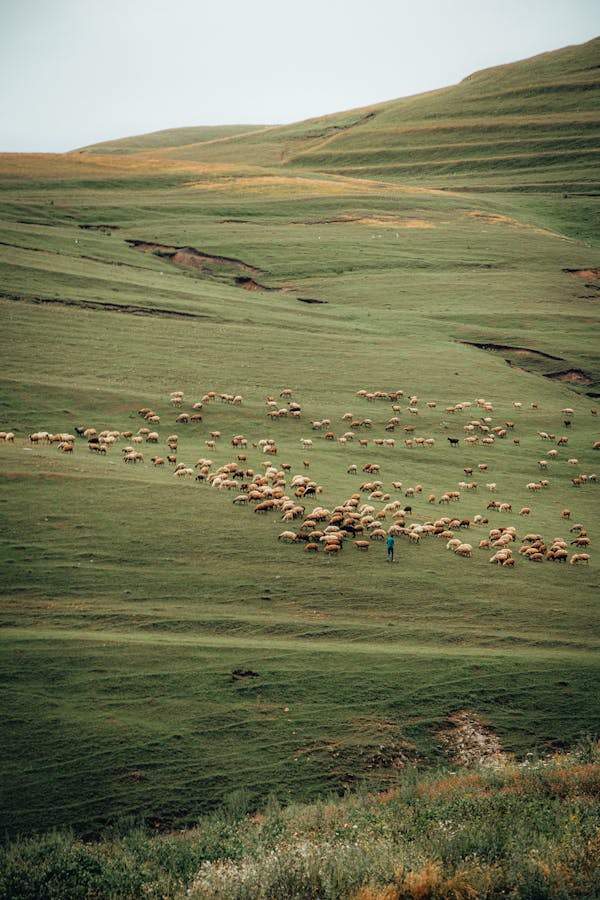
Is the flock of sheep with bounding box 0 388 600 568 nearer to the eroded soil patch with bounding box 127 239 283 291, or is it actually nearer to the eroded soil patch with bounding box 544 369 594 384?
the eroded soil patch with bounding box 544 369 594 384

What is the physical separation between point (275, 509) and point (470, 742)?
15.1 metres

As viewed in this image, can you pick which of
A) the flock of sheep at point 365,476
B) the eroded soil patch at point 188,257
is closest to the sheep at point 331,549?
the flock of sheep at point 365,476

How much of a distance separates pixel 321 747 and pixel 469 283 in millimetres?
67764

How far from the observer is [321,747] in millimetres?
19250

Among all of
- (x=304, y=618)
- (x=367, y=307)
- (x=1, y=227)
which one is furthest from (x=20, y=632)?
(x=1, y=227)

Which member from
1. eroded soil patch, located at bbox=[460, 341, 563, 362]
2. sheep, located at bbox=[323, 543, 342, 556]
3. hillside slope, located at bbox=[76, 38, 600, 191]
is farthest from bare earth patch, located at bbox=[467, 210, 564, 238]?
sheep, located at bbox=[323, 543, 342, 556]

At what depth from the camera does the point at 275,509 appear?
33000mm

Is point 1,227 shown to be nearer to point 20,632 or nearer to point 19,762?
point 20,632

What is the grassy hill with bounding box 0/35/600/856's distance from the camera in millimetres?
19391

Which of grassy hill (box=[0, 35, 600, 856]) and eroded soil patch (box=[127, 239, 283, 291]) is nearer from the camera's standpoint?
grassy hill (box=[0, 35, 600, 856])

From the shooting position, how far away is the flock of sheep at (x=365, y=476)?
31141mm

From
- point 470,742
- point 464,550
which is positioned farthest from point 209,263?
point 470,742

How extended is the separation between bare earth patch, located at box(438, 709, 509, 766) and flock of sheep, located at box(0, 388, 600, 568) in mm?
Result: 9896

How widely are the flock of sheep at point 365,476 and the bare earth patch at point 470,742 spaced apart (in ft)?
32.5
